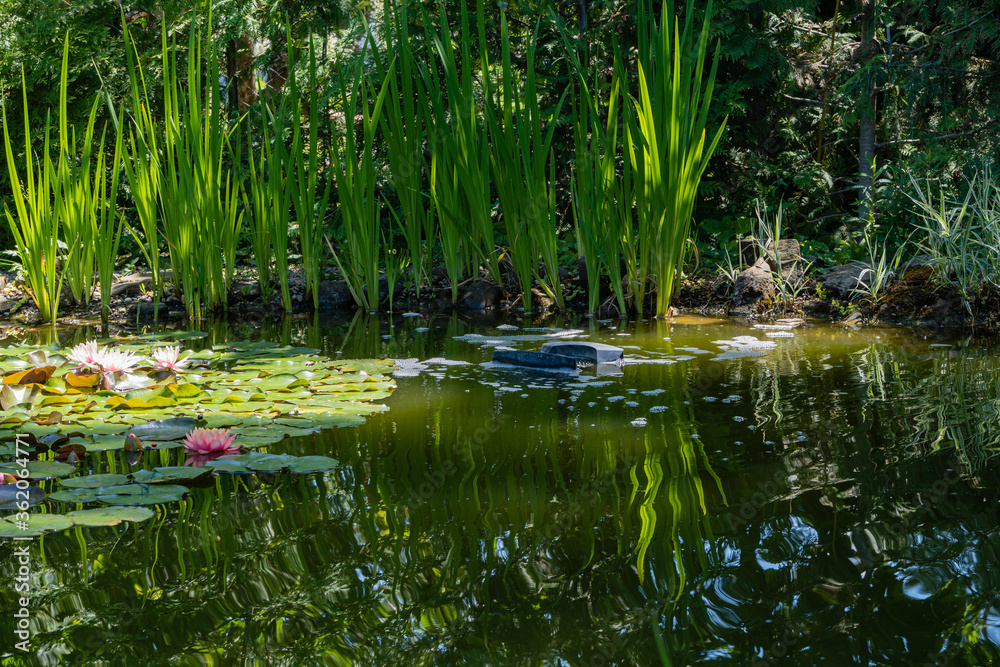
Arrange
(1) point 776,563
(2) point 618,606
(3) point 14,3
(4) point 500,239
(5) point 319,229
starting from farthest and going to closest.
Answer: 1. (3) point 14,3
2. (4) point 500,239
3. (5) point 319,229
4. (1) point 776,563
5. (2) point 618,606

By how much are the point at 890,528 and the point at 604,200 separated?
2.87 m

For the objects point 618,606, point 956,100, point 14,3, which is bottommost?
point 618,606

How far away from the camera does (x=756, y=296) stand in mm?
4379

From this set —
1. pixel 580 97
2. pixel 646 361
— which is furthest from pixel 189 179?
pixel 646 361

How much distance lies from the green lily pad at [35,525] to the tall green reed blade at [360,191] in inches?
115

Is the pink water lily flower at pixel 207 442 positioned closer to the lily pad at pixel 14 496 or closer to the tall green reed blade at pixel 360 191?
the lily pad at pixel 14 496

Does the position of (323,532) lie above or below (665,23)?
below

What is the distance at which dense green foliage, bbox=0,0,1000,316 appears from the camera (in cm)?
418

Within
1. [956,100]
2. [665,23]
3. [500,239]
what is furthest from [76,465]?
[956,100]

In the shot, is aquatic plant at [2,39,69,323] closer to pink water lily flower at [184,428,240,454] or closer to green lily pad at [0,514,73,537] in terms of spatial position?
pink water lily flower at [184,428,240,454]

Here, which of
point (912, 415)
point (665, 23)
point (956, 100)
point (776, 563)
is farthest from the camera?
point (956, 100)

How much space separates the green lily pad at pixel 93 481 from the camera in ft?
4.92

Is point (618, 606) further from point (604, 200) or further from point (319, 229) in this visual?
point (319, 229)

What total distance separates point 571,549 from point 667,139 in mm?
2770
